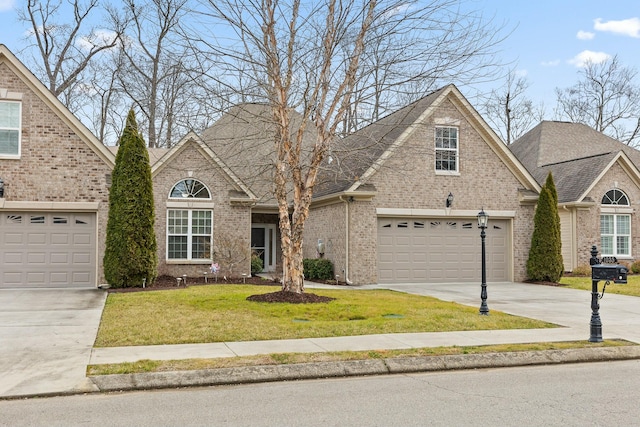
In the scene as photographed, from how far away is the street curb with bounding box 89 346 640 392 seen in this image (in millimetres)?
7484

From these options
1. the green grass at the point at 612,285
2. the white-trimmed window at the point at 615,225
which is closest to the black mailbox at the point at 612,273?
the green grass at the point at 612,285

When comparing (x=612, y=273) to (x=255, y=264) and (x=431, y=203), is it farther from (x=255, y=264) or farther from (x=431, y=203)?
(x=255, y=264)

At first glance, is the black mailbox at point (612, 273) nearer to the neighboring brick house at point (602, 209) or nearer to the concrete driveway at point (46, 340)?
the concrete driveway at point (46, 340)

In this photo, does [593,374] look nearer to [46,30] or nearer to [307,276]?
[307,276]

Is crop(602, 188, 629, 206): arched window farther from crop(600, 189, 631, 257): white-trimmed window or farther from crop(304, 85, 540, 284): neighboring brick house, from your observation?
crop(304, 85, 540, 284): neighboring brick house

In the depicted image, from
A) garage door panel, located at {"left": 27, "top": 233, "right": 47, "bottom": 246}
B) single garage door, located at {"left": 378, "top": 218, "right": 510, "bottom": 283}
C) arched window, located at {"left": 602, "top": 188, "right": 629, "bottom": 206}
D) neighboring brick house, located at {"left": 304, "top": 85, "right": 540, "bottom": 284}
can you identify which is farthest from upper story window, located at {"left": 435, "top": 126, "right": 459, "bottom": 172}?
garage door panel, located at {"left": 27, "top": 233, "right": 47, "bottom": 246}

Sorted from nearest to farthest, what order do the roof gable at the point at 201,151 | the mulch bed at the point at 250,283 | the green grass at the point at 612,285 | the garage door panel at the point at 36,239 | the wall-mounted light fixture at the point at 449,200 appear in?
the mulch bed at the point at 250,283
the green grass at the point at 612,285
the garage door panel at the point at 36,239
the roof gable at the point at 201,151
the wall-mounted light fixture at the point at 449,200

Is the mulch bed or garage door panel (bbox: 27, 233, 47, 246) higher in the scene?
garage door panel (bbox: 27, 233, 47, 246)

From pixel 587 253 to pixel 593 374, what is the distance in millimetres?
17937

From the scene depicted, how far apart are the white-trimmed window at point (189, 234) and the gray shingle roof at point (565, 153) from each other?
14.1 metres

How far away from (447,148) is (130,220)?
35.1 feet

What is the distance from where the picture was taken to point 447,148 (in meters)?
21.8

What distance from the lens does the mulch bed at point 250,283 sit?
14.1 metres

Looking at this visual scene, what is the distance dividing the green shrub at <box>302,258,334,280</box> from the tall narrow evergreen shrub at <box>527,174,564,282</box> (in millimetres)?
6994
